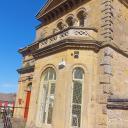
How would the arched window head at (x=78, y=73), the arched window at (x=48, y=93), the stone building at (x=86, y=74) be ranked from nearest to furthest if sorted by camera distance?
the stone building at (x=86, y=74) → the arched window head at (x=78, y=73) → the arched window at (x=48, y=93)

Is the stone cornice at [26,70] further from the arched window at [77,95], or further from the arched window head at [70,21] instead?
the arched window at [77,95]

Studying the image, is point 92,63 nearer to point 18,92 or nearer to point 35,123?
point 35,123

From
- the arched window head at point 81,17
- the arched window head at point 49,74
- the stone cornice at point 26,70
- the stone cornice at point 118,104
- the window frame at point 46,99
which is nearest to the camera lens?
the stone cornice at point 118,104

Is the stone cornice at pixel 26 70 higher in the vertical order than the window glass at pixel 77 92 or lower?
higher

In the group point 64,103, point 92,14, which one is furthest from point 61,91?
point 92,14

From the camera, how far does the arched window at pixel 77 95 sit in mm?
12070

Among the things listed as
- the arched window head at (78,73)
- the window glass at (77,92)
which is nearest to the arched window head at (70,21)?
the arched window head at (78,73)

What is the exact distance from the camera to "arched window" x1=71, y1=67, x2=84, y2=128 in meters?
12.1

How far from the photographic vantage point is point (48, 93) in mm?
13422

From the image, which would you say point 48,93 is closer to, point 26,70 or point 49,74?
point 49,74

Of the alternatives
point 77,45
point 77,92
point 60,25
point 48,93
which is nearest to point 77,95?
point 77,92

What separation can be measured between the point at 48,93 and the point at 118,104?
4.15 m

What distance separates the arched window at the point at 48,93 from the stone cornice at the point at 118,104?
3248 mm

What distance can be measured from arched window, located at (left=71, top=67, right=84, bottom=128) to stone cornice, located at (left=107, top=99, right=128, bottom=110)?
1.58 m
